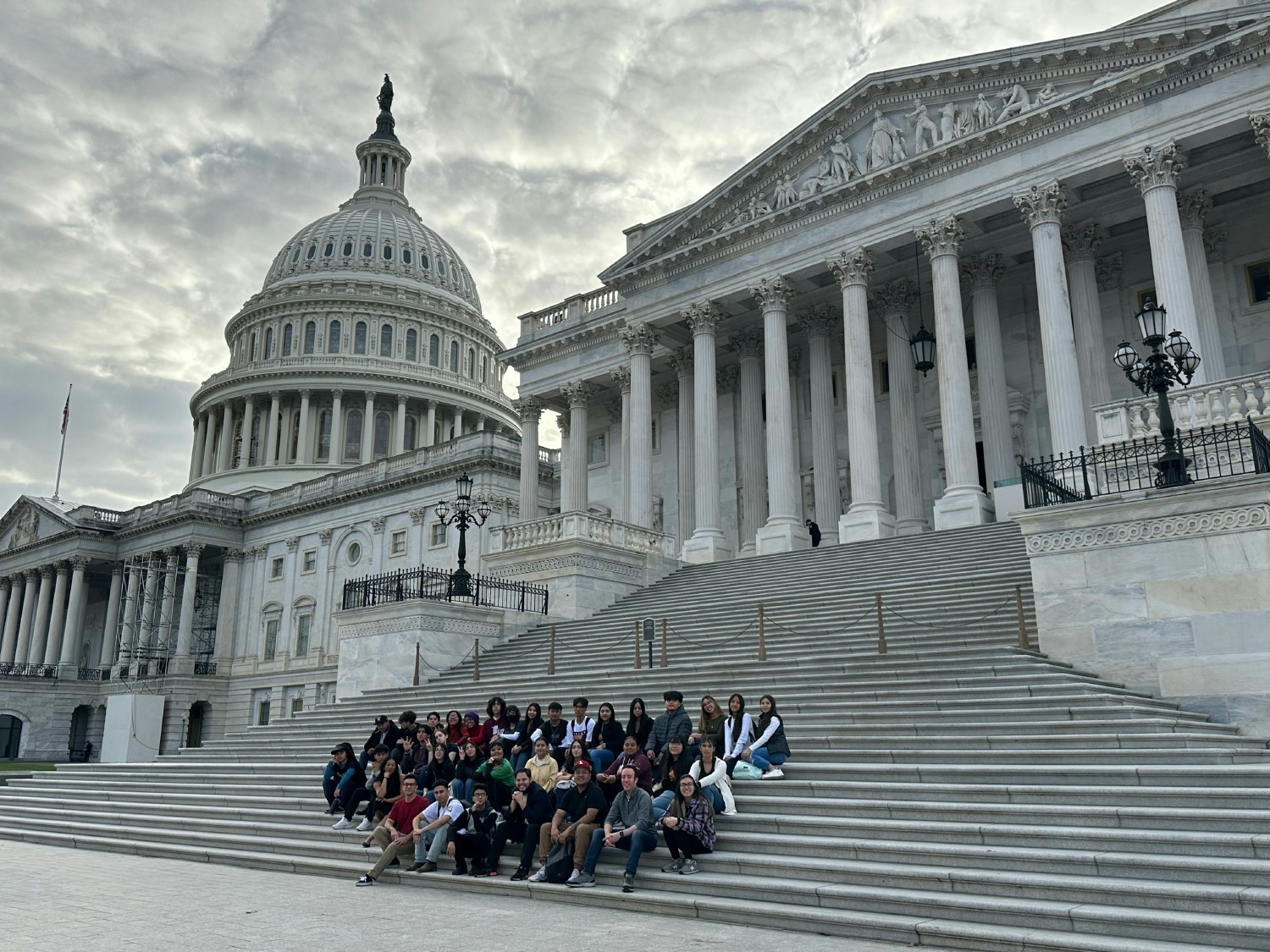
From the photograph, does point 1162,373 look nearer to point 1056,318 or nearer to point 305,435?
point 1056,318

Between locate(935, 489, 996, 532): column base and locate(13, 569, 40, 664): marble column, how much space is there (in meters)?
73.1

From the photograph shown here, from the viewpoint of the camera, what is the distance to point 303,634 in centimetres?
6719

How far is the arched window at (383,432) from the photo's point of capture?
89.4 meters

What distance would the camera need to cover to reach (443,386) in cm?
9331

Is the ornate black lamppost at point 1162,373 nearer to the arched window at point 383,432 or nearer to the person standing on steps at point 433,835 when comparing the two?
the person standing on steps at point 433,835

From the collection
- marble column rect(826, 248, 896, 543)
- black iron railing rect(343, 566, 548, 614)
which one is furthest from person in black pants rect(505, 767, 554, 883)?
marble column rect(826, 248, 896, 543)

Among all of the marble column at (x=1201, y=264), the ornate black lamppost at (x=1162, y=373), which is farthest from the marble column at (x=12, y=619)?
the ornate black lamppost at (x=1162, y=373)

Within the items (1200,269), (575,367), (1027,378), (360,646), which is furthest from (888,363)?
(360,646)

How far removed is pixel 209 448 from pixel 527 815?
3526 inches

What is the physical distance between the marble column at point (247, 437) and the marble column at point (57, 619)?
16318 mm

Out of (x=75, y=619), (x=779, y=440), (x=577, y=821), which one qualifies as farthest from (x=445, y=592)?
(x=75, y=619)

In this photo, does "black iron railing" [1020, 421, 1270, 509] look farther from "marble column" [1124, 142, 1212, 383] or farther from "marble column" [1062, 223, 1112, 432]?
"marble column" [1062, 223, 1112, 432]

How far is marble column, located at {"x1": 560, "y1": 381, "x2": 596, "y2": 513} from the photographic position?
43.0 metres

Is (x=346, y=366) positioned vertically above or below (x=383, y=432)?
above
